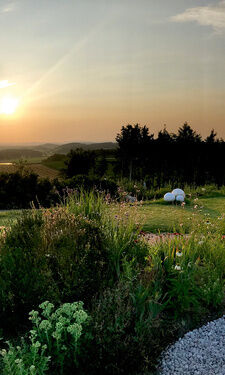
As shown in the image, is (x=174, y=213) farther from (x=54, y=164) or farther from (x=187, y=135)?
(x=187, y=135)

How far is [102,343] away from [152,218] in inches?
285

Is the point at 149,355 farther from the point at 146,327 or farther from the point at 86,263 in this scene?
the point at 86,263

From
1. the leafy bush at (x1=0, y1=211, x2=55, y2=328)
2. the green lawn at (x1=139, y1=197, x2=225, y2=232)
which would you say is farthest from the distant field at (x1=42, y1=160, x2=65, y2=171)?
the leafy bush at (x1=0, y1=211, x2=55, y2=328)

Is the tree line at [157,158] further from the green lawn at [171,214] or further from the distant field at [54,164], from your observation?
the green lawn at [171,214]

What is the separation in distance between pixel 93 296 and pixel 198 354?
111 cm

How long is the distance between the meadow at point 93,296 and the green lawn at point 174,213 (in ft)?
11.4

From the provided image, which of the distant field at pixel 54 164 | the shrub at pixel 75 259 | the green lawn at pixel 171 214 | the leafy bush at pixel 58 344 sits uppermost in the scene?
the shrub at pixel 75 259

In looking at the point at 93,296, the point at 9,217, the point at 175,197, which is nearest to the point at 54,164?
the point at 175,197

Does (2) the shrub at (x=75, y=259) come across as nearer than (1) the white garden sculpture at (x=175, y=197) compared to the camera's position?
Yes

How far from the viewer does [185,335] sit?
3.76m

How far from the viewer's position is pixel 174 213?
449 inches

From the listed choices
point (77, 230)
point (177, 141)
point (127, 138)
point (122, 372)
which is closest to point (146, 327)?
point (122, 372)

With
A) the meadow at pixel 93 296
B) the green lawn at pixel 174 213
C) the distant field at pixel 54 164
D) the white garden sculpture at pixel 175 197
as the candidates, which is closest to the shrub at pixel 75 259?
the meadow at pixel 93 296

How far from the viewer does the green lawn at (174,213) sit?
9133 mm
